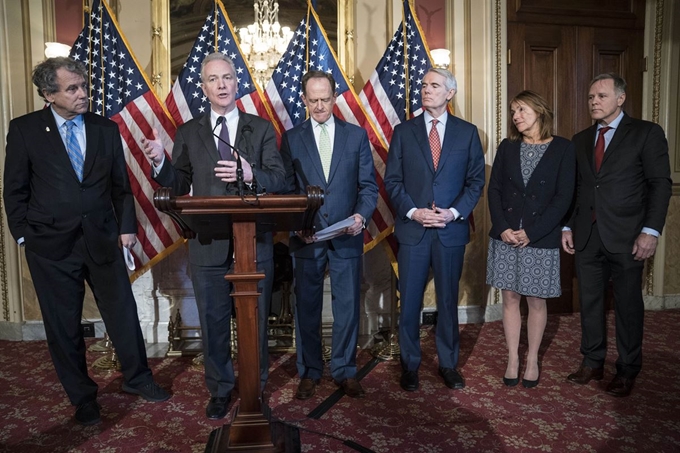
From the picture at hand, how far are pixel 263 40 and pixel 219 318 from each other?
2.31 m

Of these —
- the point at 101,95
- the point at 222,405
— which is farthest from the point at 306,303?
the point at 101,95

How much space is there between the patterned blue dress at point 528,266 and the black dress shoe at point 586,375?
1.78 ft

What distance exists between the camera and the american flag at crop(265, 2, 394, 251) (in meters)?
3.73

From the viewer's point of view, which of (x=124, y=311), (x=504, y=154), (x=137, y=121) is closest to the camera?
(x=124, y=311)

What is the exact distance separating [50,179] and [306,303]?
146 cm

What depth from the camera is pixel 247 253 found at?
6.61 feet

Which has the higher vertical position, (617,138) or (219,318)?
(617,138)

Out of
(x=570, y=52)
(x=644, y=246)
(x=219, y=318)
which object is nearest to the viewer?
(x=219, y=318)

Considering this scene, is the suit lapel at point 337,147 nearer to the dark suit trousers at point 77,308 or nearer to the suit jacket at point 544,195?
the suit jacket at point 544,195

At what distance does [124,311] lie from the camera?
2.98 m

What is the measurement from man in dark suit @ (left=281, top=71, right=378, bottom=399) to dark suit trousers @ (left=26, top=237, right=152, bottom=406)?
94 centimetres

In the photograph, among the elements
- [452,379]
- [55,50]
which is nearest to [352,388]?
[452,379]

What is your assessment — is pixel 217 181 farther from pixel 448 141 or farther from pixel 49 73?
pixel 448 141

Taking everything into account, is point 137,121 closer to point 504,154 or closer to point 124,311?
point 124,311
